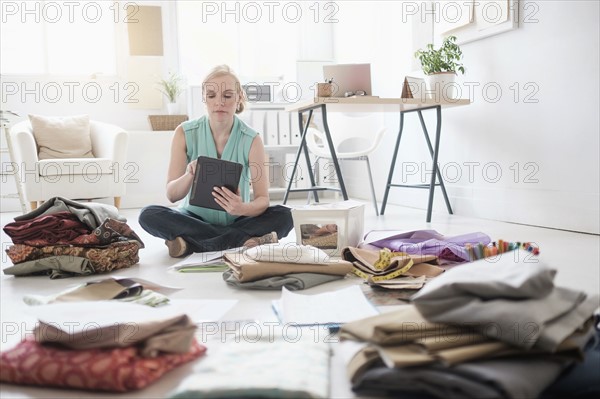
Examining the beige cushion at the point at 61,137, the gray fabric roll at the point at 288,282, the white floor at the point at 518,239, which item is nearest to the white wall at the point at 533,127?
the white floor at the point at 518,239

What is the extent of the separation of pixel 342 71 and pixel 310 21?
2749 millimetres

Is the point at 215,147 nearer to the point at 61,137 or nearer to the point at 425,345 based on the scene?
the point at 425,345

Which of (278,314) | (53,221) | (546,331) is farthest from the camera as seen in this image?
(53,221)

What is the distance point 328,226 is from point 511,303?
1462mm

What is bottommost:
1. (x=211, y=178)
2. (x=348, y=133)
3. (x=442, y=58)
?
(x=211, y=178)

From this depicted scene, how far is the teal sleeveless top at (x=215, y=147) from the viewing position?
2621mm

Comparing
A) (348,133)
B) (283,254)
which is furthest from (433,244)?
(348,133)

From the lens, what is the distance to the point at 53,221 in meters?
2.22

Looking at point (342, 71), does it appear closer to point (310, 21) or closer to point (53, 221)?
point (53, 221)

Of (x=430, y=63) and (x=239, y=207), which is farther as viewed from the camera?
(x=430, y=63)

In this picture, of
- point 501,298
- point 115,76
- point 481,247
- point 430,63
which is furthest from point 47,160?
point 501,298

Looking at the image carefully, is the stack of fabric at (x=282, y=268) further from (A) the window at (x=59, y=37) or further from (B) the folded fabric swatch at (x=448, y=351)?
(A) the window at (x=59, y=37)

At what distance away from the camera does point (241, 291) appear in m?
1.86

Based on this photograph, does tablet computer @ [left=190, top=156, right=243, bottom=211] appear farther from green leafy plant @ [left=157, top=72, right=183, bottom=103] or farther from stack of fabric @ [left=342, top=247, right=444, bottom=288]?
green leafy plant @ [left=157, top=72, right=183, bottom=103]
